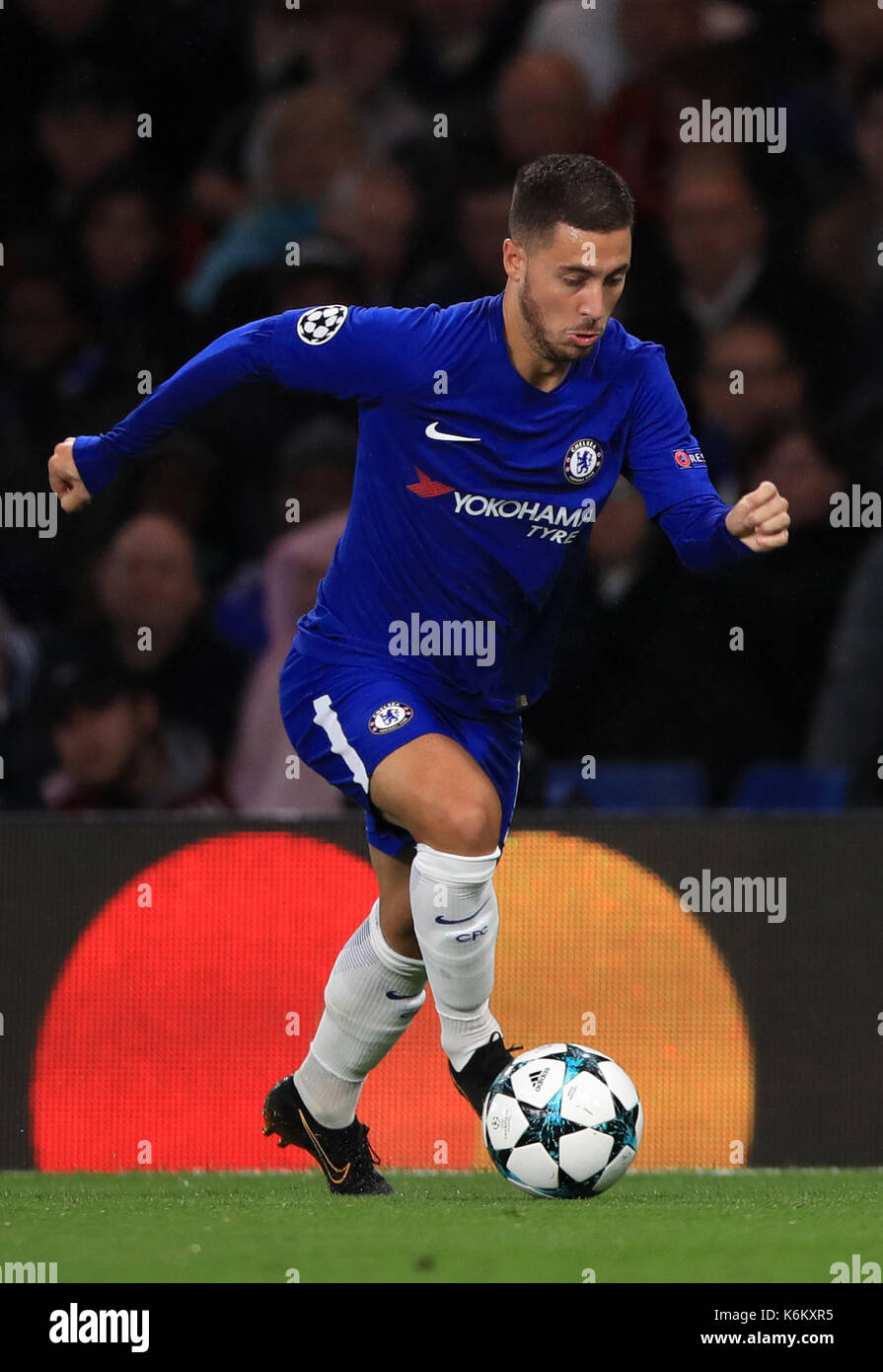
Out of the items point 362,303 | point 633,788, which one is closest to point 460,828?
point 633,788

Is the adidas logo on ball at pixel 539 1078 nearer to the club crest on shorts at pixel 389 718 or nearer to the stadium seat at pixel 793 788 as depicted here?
the club crest on shorts at pixel 389 718

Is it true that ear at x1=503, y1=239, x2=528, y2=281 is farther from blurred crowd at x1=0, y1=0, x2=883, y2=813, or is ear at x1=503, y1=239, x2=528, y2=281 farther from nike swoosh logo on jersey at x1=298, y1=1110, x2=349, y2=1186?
blurred crowd at x1=0, y1=0, x2=883, y2=813

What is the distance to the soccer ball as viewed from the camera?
14.2 feet

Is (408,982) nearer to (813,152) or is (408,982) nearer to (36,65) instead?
(813,152)

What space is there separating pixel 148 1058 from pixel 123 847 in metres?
0.59

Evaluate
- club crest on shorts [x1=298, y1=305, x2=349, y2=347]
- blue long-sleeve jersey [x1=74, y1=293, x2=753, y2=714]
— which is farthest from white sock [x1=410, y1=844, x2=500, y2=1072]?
club crest on shorts [x1=298, y1=305, x2=349, y2=347]

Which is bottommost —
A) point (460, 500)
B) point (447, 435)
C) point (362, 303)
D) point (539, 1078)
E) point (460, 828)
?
point (539, 1078)

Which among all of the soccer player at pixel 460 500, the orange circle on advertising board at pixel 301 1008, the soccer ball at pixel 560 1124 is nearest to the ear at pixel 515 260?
the soccer player at pixel 460 500

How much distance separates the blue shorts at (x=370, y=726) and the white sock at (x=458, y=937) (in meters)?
0.20

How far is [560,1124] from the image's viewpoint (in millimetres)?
4316

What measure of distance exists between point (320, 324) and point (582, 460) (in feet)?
2.20

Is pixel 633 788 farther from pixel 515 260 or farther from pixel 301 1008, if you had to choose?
pixel 515 260

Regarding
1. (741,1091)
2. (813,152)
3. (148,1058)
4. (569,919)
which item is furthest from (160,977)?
(813,152)

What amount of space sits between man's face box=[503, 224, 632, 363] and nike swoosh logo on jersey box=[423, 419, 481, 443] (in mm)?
279
